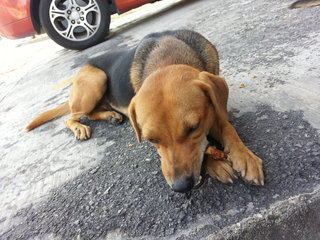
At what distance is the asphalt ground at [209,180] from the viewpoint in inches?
77.4

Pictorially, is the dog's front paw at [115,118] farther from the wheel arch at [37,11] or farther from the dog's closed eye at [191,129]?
the wheel arch at [37,11]

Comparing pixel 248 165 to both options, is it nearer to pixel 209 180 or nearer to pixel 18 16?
pixel 209 180

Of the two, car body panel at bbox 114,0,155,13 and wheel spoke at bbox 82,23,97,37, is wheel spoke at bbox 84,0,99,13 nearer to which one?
wheel spoke at bbox 82,23,97,37

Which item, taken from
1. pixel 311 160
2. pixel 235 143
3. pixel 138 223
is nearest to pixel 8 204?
pixel 138 223

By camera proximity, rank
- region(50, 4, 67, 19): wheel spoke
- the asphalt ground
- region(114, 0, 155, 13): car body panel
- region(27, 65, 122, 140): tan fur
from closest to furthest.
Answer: the asphalt ground < region(27, 65, 122, 140): tan fur < region(50, 4, 67, 19): wheel spoke < region(114, 0, 155, 13): car body panel

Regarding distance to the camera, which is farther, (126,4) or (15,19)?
(126,4)

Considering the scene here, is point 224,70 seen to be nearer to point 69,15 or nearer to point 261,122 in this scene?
point 261,122

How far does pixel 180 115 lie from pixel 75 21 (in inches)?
237

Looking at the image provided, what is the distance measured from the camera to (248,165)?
220 cm

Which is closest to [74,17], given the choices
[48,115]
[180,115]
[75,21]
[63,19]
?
[75,21]

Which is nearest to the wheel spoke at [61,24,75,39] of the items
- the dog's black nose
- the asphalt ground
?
the asphalt ground

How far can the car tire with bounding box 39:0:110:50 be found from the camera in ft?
23.6

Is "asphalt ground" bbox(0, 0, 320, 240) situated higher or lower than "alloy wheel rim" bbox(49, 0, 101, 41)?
lower

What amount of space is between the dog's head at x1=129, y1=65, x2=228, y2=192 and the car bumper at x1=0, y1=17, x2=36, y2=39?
21.0 ft
